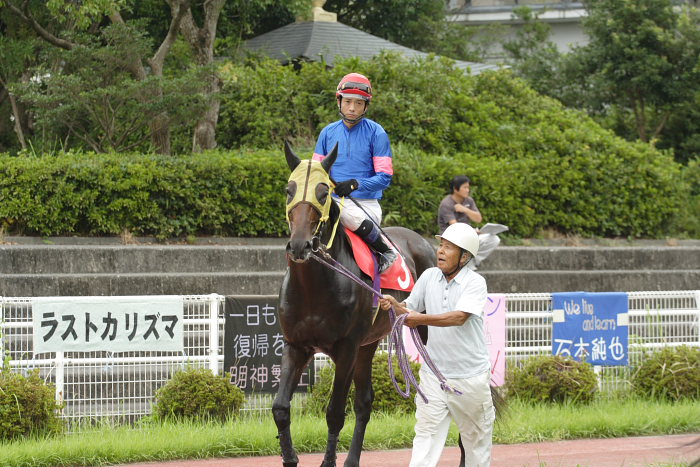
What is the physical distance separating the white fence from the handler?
3.48m

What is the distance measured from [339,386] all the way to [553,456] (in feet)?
7.03

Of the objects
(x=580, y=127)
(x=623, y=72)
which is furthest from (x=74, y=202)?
(x=623, y=72)

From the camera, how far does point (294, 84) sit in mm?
17109

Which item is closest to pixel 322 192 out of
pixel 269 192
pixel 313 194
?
pixel 313 194

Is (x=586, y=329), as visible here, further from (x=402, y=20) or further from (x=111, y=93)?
(x=402, y=20)

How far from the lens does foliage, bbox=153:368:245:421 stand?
800 centimetres

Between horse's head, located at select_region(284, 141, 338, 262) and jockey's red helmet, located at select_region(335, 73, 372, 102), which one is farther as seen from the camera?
jockey's red helmet, located at select_region(335, 73, 372, 102)

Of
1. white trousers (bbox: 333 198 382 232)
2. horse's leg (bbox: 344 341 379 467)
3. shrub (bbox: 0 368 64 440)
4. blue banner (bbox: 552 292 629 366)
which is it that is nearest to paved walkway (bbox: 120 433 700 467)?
horse's leg (bbox: 344 341 379 467)

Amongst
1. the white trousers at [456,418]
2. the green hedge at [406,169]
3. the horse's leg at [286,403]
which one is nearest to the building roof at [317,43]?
the green hedge at [406,169]

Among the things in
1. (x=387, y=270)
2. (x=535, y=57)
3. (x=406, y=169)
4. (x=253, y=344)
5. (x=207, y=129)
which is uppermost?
(x=535, y=57)

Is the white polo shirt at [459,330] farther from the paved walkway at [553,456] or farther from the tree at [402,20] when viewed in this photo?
the tree at [402,20]

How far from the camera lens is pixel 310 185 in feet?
18.9

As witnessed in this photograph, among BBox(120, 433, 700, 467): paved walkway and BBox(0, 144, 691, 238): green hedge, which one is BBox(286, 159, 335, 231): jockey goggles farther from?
BBox(0, 144, 691, 238): green hedge

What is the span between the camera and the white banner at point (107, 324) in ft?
25.8
